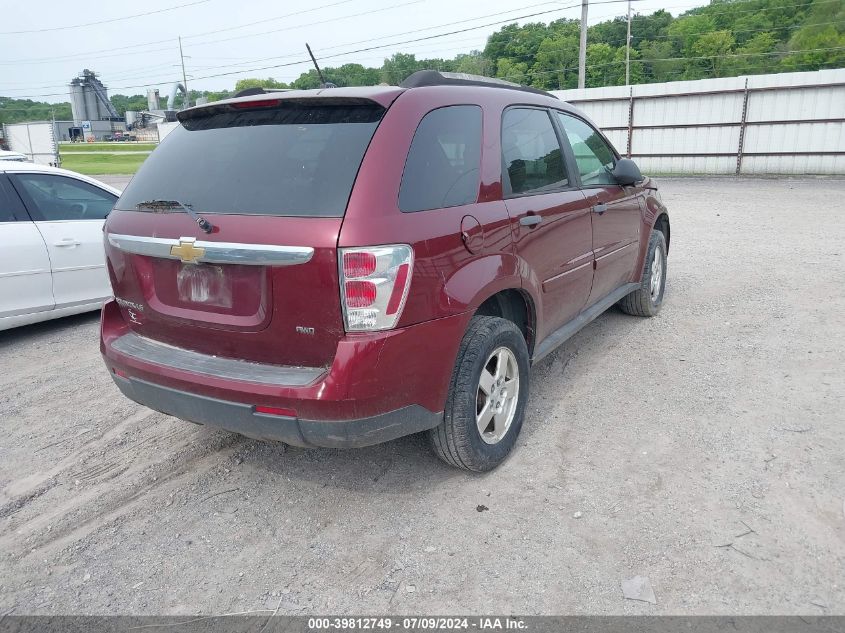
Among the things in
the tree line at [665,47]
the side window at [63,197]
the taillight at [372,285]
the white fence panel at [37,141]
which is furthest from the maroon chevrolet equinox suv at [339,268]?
the tree line at [665,47]

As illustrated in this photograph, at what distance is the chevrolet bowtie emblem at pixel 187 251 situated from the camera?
265 centimetres

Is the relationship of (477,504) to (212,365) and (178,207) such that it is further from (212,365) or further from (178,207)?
(178,207)

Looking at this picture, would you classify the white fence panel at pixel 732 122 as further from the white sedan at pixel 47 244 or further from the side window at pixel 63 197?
the white sedan at pixel 47 244

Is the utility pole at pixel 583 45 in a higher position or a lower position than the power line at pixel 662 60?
lower

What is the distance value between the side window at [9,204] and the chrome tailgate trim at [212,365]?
3.16 metres

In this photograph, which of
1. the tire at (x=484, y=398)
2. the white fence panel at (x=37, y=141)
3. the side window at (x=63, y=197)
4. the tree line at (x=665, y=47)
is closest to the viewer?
the tire at (x=484, y=398)

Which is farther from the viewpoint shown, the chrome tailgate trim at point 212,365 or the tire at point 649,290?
the tire at point 649,290

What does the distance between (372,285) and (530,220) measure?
47.9 inches

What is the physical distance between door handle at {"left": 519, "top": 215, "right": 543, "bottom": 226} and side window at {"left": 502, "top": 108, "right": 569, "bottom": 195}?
142 mm

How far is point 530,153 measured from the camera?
361 centimetres

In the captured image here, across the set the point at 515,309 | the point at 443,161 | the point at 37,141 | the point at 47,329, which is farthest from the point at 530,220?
the point at 37,141

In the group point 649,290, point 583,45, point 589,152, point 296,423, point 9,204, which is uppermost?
point 583,45

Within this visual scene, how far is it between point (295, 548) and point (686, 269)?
6.35 metres

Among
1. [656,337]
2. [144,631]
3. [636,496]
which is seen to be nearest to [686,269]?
[656,337]
